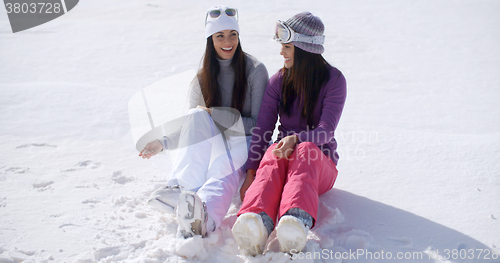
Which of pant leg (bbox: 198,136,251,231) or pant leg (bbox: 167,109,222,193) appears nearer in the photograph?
pant leg (bbox: 198,136,251,231)

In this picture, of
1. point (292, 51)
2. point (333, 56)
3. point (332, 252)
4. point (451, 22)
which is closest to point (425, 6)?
point (451, 22)

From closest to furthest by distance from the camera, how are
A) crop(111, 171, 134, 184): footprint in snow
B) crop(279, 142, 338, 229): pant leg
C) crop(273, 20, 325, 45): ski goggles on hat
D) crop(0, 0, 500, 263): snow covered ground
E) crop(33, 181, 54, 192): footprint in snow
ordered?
crop(279, 142, 338, 229): pant leg, crop(0, 0, 500, 263): snow covered ground, crop(273, 20, 325, 45): ski goggles on hat, crop(33, 181, 54, 192): footprint in snow, crop(111, 171, 134, 184): footprint in snow

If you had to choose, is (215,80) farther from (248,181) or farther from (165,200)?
(165,200)

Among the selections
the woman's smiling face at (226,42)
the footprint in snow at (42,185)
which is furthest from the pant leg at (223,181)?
the footprint in snow at (42,185)

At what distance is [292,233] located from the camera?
4.88 ft

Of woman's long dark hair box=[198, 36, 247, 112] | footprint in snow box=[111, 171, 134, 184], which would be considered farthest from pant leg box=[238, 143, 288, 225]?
footprint in snow box=[111, 171, 134, 184]

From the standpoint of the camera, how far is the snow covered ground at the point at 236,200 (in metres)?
1.74

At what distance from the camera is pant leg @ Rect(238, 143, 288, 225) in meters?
1.60

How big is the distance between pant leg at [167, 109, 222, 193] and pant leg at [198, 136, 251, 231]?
6 centimetres

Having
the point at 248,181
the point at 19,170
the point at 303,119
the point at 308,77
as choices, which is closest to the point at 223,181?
the point at 248,181

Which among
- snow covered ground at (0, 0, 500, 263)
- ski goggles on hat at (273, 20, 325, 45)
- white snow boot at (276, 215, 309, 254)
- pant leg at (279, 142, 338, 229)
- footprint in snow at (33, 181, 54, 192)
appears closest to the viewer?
white snow boot at (276, 215, 309, 254)

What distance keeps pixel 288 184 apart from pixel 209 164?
63 cm

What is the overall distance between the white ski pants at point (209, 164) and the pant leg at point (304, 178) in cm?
36

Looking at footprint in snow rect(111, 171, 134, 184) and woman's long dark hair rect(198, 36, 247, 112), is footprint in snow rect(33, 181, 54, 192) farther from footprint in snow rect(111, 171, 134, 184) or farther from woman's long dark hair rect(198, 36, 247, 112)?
woman's long dark hair rect(198, 36, 247, 112)
